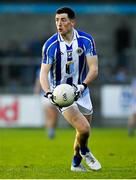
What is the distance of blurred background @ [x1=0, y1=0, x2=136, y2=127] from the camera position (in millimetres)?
29500

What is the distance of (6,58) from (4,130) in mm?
3673

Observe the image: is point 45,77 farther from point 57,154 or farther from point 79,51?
point 57,154

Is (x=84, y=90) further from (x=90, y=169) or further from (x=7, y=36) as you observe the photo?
(x=7, y=36)

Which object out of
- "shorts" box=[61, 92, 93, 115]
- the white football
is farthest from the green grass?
the white football

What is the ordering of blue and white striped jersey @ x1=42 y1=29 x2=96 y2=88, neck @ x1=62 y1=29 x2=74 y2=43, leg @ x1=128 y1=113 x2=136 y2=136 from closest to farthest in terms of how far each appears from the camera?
blue and white striped jersey @ x1=42 y1=29 x2=96 y2=88
neck @ x1=62 y1=29 x2=74 y2=43
leg @ x1=128 y1=113 x2=136 y2=136

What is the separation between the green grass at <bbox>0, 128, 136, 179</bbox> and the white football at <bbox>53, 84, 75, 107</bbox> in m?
1.13

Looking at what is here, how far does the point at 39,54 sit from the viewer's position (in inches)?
1266

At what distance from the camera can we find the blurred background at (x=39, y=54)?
29.5 metres

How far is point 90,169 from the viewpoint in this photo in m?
14.2

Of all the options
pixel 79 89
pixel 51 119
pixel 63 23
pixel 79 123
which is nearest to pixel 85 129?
pixel 79 123

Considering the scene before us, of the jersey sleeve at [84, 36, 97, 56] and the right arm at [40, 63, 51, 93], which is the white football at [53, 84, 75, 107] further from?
the jersey sleeve at [84, 36, 97, 56]

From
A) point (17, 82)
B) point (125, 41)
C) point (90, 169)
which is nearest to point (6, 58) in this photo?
point (17, 82)

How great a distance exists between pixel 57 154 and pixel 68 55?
491cm

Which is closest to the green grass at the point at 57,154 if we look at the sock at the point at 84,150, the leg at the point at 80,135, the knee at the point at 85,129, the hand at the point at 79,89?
the leg at the point at 80,135
